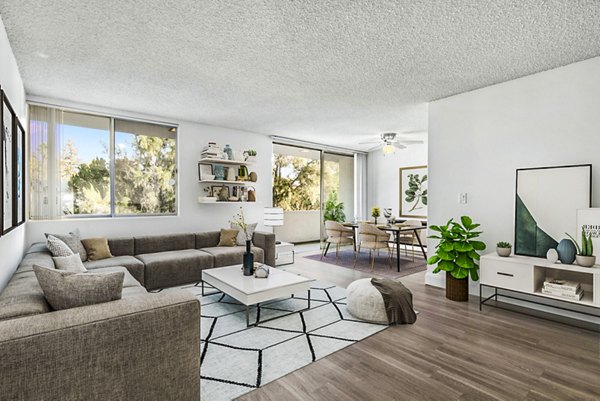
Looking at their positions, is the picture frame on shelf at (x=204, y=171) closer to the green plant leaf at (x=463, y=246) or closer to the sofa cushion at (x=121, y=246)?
the sofa cushion at (x=121, y=246)

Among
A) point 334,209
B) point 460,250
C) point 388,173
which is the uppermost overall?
point 388,173

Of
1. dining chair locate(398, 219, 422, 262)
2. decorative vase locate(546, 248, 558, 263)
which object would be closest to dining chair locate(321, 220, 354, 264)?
dining chair locate(398, 219, 422, 262)

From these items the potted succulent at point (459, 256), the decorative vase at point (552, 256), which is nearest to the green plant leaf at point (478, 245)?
the potted succulent at point (459, 256)

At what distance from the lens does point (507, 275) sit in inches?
121

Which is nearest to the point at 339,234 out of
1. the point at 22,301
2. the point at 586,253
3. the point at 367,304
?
the point at 367,304

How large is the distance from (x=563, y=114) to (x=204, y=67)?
12.1 feet

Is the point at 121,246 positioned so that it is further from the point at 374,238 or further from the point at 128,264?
the point at 374,238

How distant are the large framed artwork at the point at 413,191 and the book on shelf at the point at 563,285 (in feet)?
13.3

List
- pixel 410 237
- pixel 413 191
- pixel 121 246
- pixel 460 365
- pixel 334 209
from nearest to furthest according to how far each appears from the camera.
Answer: pixel 460 365
pixel 121 246
pixel 410 237
pixel 413 191
pixel 334 209

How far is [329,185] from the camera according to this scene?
308 inches

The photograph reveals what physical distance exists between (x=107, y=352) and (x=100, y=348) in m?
0.04

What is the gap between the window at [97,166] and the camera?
153 inches

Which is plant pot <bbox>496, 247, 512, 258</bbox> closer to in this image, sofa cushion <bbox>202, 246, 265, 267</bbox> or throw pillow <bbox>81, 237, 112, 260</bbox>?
sofa cushion <bbox>202, 246, 265, 267</bbox>

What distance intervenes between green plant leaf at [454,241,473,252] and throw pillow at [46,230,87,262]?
449 centimetres
